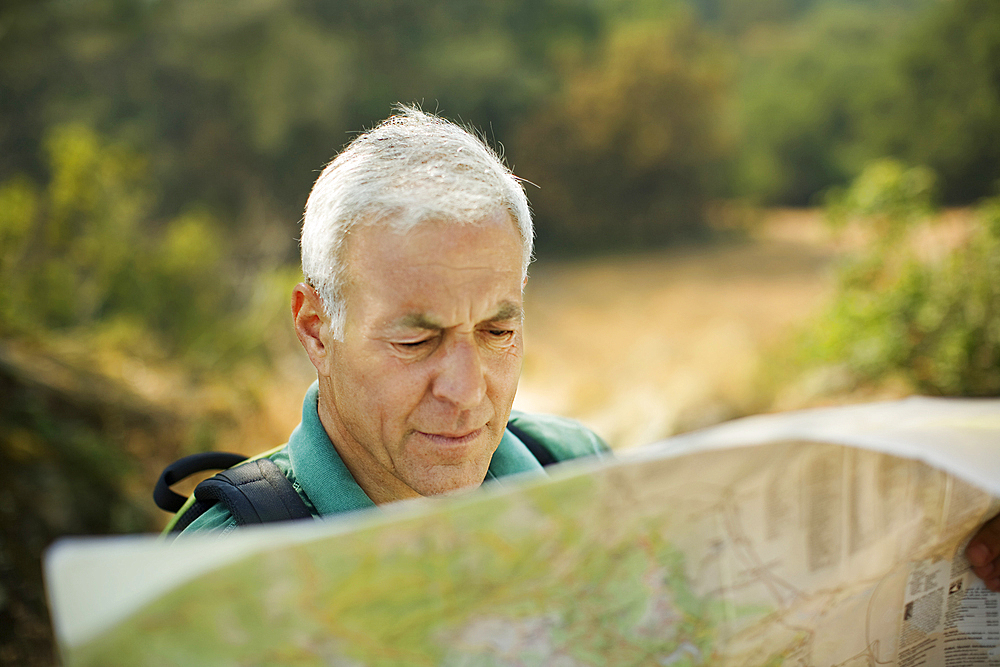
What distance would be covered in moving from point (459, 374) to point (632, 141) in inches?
391

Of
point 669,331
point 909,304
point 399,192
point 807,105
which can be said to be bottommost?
point 669,331

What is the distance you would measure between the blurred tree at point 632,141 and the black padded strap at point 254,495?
929 cm

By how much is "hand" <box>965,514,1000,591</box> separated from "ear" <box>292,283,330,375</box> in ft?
2.84

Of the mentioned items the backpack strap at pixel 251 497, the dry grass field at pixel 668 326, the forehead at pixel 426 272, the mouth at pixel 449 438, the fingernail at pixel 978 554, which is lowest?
the dry grass field at pixel 668 326

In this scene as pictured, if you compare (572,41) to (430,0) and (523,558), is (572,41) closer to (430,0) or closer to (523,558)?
(430,0)

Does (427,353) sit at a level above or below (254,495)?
above

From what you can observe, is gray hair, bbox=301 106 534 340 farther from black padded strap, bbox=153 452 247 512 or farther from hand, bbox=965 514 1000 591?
hand, bbox=965 514 1000 591

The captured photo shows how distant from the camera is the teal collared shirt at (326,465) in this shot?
0.95 meters

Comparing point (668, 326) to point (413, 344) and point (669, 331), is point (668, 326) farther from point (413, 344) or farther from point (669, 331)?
point (413, 344)

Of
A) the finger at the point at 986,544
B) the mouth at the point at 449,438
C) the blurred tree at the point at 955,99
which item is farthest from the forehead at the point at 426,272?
the blurred tree at the point at 955,99

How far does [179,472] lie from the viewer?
1067mm

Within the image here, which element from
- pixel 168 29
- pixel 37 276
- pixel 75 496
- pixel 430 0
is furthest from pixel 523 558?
pixel 430 0

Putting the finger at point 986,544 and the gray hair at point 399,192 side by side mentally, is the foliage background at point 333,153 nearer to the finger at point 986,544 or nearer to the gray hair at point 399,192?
the gray hair at point 399,192

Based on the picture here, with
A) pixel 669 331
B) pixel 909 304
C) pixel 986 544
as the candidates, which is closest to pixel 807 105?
pixel 669 331
